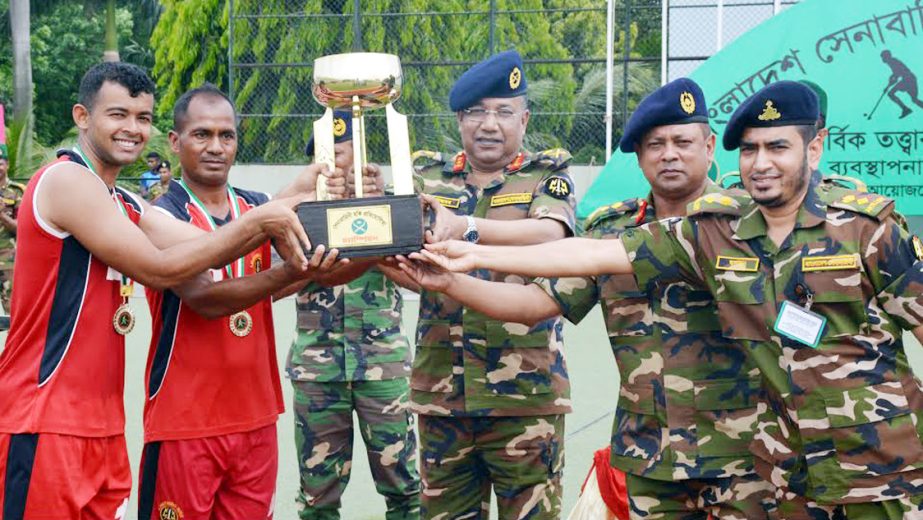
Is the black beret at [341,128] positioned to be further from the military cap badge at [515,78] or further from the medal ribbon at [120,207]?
the medal ribbon at [120,207]

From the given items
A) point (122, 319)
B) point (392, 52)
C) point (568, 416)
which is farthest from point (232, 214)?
point (392, 52)

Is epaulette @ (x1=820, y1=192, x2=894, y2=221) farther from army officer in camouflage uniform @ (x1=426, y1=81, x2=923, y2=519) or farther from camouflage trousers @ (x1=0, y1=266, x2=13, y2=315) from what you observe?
camouflage trousers @ (x1=0, y1=266, x2=13, y2=315)

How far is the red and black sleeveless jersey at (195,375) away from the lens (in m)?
4.03

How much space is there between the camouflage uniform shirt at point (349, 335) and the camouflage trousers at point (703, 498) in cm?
186

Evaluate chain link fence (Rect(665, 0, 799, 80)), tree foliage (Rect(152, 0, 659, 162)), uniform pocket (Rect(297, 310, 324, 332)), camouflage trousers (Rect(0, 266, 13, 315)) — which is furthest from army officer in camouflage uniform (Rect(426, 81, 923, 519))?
tree foliage (Rect(152, 0, 659, 162))

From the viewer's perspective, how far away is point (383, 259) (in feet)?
12.9

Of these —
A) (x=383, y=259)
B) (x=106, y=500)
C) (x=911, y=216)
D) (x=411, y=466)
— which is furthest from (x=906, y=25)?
(x=106, y=500)

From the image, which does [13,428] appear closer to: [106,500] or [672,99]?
[106,500]

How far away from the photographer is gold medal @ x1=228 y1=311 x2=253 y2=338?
162 inches

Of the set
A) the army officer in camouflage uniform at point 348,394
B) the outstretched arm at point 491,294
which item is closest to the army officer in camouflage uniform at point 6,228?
the army officer in camouflage uniform at point 348,394

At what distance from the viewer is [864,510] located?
3500mm

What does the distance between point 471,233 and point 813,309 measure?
133 centimetres

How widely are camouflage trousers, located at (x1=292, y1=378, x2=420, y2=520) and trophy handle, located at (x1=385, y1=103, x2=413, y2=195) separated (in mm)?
1866

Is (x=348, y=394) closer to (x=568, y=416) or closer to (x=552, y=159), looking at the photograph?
(x=552, y=159)
